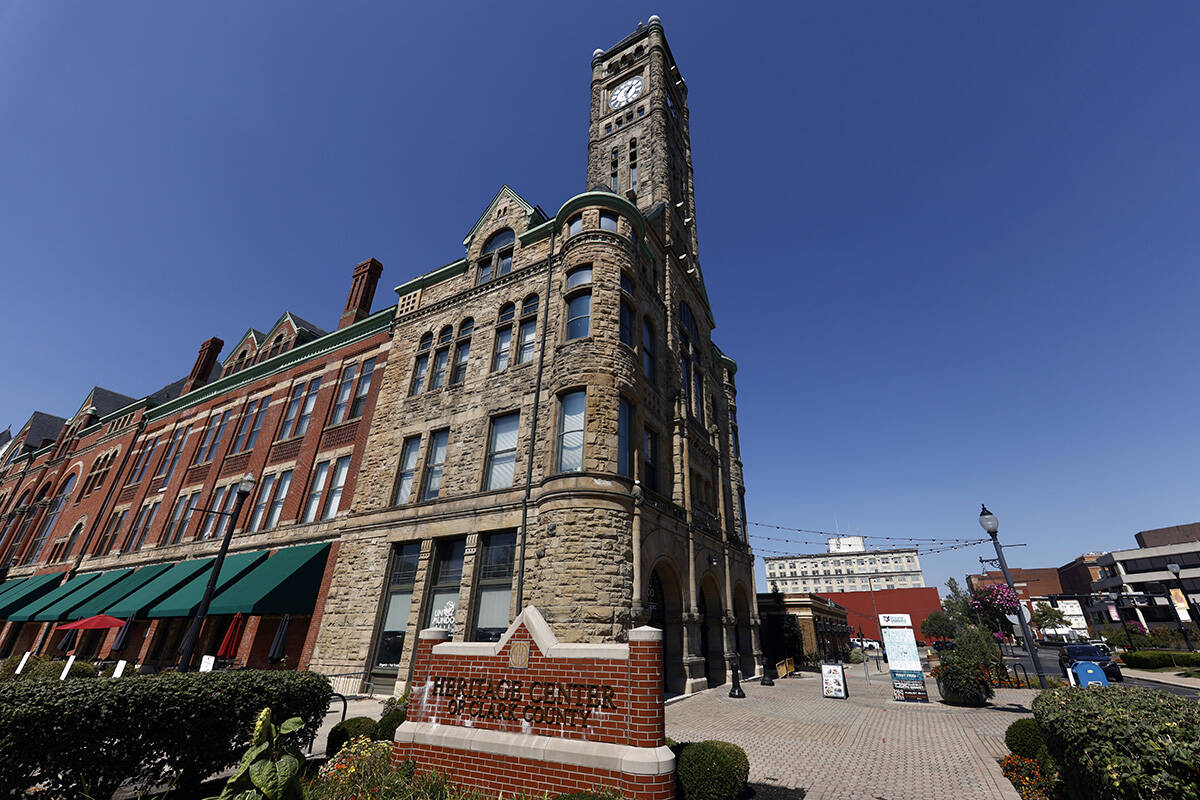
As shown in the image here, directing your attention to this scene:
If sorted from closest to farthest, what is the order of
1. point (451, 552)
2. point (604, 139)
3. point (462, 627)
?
1. point (462, 627)
2. point (451, 552)
3. point (604, 139)

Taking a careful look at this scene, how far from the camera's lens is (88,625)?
2017 centimetres

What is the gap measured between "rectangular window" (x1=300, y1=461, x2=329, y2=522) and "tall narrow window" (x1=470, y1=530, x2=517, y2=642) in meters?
10.3

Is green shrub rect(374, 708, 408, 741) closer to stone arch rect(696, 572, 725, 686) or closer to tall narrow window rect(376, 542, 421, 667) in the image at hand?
tall narrow window rect(376, 542, 421, 667)

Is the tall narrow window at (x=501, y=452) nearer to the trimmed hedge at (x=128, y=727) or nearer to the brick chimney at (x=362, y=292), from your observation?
the trimmed hedge at (x=128, y=727)

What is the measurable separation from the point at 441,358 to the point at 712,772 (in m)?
18.7

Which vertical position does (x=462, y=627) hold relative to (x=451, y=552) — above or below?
below

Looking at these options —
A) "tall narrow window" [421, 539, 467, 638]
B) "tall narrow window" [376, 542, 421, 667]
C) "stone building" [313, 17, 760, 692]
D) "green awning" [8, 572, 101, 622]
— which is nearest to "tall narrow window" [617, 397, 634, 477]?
"stone building" [313, 17, 760, 692]

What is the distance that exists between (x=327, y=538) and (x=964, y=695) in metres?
24.1

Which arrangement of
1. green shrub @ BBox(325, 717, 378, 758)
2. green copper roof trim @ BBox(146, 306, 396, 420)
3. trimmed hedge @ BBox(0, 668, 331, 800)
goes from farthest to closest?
green copper roof trim @ BBox(146, 306, 396, 420)
green shrub @ BBox(325, 717, 378, 758)
trimmed hedge @ BBox(0, 668, 331, 800)

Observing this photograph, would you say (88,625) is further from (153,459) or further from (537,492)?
(537,492)

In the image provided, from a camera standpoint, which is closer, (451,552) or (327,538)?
(451,552)

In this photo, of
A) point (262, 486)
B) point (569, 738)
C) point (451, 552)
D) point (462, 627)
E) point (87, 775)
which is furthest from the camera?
point (262, 486)

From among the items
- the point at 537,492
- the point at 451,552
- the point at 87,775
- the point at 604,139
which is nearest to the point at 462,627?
the point at 451,552

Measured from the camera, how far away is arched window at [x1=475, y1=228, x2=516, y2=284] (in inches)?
862
